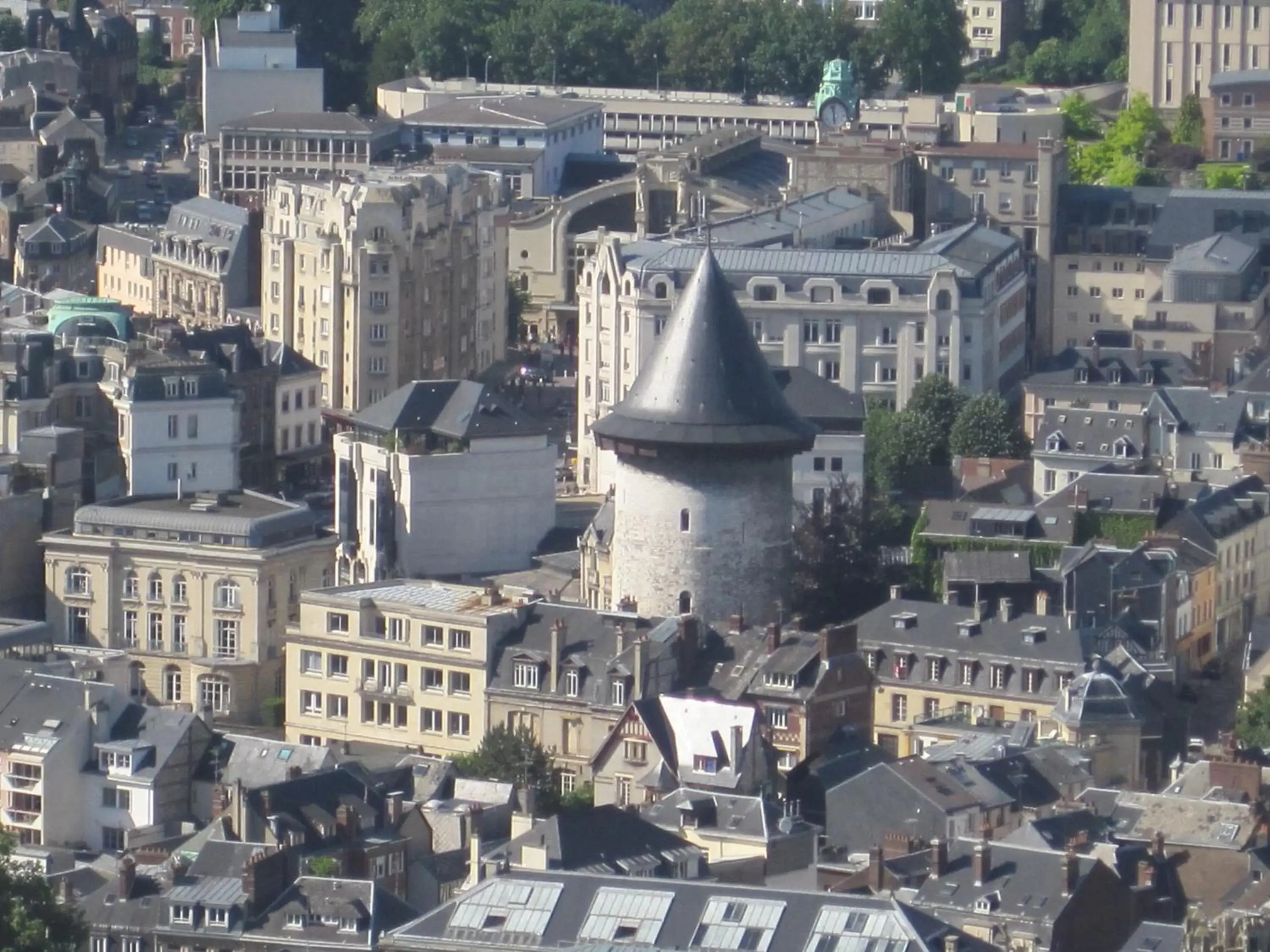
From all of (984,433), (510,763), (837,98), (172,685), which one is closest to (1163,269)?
(984,433)

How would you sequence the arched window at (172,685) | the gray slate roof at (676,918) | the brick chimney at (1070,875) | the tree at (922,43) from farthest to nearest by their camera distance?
1. the tree at (922,43)
2. the arched window at (172,685)
3. the brick chimney at (1070,875)
4. the gray slate roof at (676,918)

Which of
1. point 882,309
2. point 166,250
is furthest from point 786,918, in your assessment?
point 166,250

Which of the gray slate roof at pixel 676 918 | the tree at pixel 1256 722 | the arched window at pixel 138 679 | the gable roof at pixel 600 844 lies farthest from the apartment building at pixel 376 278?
the gray slate roof at pixel 676 918

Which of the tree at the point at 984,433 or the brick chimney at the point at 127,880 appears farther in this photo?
the tree at the point at 984,433

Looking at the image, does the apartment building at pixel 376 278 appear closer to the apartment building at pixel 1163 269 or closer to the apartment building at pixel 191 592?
the apartment building at pixel 1163 269

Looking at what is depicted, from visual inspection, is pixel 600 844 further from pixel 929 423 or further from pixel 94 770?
pixel 929 423

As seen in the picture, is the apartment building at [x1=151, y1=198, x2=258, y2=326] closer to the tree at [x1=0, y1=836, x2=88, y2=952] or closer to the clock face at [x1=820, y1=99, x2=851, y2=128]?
the clock face at [x1=820, y1=99, x2=851, y2=128]
